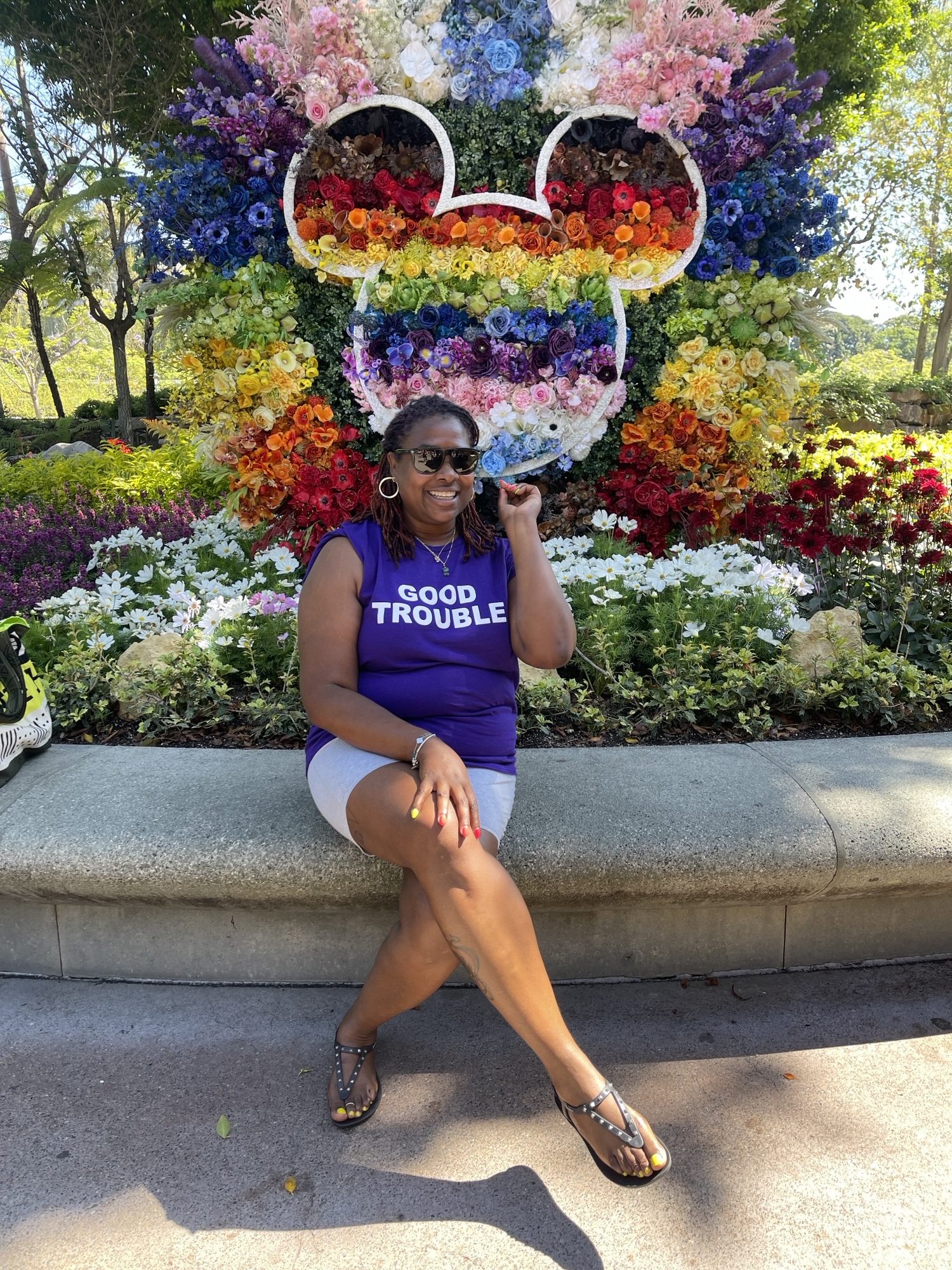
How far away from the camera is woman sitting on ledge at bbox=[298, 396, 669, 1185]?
171 centimetres

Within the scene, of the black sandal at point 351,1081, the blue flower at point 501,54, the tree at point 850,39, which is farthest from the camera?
the tree at point 850,39

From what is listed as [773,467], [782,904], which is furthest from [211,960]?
[773,467]

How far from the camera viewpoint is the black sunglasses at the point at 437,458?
2.10 m

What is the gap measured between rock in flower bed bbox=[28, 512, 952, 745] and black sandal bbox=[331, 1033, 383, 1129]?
3.94ft

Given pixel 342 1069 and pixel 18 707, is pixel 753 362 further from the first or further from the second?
pixel 342 1069

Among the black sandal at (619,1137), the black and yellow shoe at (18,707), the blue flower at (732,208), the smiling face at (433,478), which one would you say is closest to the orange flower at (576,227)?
the blue flower at (732,208)

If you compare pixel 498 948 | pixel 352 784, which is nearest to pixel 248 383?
pixel 352 784

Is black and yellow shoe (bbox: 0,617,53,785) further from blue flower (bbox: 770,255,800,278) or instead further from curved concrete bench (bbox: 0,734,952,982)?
blue flower (bbox: 770,255,800,278)

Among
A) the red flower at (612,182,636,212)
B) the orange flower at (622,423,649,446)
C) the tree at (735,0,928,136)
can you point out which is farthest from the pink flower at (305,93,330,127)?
the tree at (735,0,928,136)

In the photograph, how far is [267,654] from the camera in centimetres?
323

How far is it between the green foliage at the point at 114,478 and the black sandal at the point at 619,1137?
197 inches

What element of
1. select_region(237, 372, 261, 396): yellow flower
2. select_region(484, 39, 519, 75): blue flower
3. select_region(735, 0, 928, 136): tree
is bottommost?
select_region(237, 372, 261, 396): yellow flower

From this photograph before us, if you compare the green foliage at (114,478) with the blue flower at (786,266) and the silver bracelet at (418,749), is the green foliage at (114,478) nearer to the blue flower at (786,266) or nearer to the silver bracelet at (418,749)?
the blue flower at (786,266)

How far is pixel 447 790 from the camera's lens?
1.77 m
